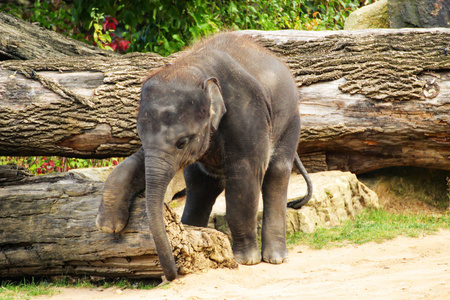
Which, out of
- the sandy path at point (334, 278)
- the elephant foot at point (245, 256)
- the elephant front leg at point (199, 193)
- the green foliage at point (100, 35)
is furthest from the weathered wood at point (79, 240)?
the green foliage at point (100, 35)

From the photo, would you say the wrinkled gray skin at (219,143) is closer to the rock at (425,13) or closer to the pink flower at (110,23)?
the rock at (425,13)

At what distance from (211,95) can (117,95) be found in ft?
7.50

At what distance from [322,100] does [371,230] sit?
1.80m

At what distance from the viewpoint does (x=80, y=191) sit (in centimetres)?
531

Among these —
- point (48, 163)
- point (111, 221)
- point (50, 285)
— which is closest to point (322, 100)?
point (111, 221)

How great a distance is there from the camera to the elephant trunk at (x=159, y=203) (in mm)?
4312

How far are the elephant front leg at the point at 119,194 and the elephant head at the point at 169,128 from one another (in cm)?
43

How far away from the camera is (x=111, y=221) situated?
480 centimetres

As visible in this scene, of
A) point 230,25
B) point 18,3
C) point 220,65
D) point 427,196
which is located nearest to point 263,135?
point 220,65

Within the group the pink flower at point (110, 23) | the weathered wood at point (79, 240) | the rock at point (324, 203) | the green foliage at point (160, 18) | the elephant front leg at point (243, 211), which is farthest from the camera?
the pink flower at point (110, 23)

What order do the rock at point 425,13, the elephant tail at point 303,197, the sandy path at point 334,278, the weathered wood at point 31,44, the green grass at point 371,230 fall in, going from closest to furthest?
the sandy path at point 334,278 → the green grass at point 371,230 → the elephant tail at point 303,197 → the weathered wood at point 31,44 → the rock at point 425,13

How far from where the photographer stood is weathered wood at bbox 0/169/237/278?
4867 mm

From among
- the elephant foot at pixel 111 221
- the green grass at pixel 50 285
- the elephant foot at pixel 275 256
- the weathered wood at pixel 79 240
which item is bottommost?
the elephant foot at pixel 275 256

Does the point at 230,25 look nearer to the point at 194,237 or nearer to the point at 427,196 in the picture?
the point at 427,196
